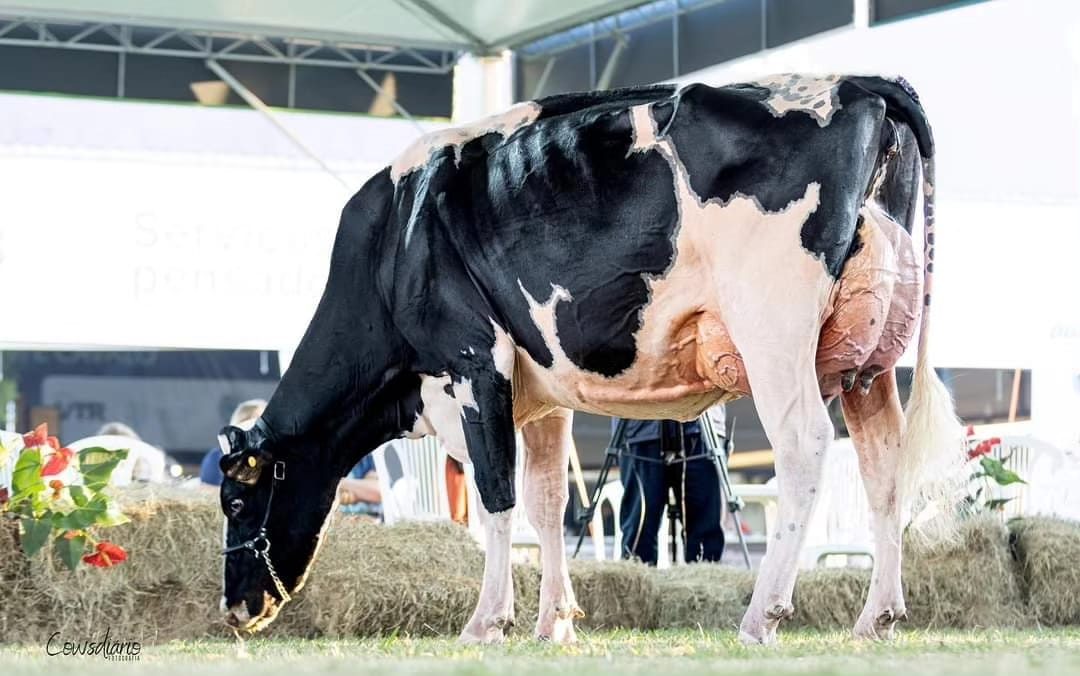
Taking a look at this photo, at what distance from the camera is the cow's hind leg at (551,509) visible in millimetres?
5012

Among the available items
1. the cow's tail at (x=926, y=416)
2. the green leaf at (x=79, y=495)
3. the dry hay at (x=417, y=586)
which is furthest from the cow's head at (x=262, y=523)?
the cow's tail at (x=926, y=416)

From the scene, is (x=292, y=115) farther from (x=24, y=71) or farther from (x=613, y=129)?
(x=613, y=129)

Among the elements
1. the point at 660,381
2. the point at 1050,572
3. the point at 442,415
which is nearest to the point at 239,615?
the point at 442,415

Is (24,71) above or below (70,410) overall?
above

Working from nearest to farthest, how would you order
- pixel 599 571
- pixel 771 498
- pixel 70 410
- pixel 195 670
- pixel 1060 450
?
pixel 195 670
pixel 599 571
pixel 1060 450
pixel 771 498
pixel 70 410

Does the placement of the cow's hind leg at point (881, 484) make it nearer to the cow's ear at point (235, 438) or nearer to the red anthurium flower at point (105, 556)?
the cow's ear at point (235, 438)

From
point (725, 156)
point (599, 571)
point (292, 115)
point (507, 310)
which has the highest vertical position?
point (292, 115)

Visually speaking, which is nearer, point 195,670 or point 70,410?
point 195,670

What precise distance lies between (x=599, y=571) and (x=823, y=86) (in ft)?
8.30

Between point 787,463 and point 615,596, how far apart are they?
2.21 m

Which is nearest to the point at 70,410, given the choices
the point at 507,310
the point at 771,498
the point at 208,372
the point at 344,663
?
the point at 208,372

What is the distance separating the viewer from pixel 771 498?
9.12m

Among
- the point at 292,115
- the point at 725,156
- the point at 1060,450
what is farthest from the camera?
the point at 292,115

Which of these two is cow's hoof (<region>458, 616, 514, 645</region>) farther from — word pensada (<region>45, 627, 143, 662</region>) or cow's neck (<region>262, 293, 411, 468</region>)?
word pensada (<region>45, 627, 143, 662</region>)
